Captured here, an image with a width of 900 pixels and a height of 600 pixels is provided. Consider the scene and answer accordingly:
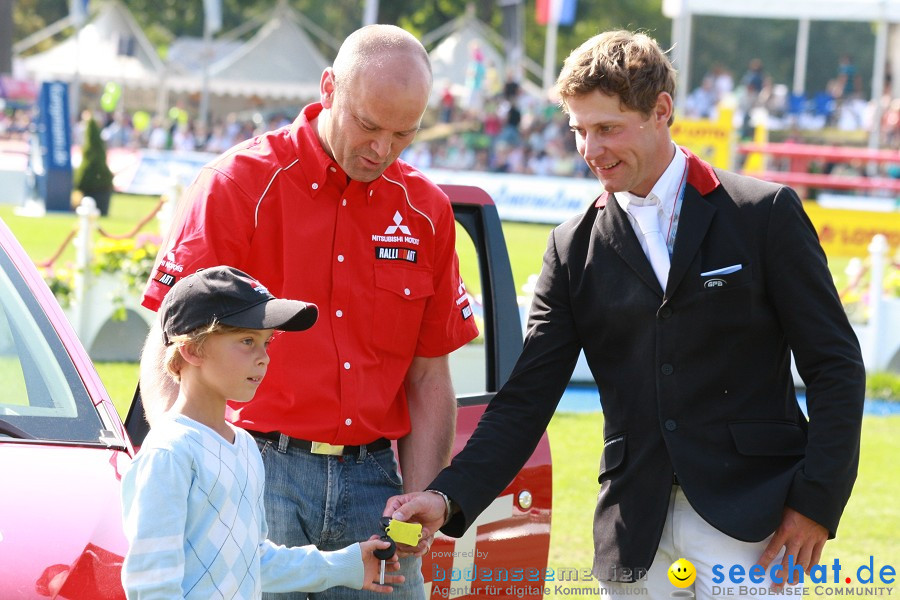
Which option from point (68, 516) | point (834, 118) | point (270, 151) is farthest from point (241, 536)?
point (834, 118)

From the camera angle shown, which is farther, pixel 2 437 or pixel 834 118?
pixel 834 118

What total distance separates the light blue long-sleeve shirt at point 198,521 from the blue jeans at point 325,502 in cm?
31

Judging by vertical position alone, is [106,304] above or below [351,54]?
below

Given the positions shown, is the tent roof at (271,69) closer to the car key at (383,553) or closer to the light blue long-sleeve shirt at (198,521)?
the car key at (383,553)

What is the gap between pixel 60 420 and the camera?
9.67 feet

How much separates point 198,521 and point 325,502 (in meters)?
0.66

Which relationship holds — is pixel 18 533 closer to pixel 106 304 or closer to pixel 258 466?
pixel 258 466

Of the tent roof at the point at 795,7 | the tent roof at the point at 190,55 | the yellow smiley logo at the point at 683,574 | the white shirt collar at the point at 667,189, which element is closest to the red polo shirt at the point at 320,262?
the white shirt collar at the point at 667,189

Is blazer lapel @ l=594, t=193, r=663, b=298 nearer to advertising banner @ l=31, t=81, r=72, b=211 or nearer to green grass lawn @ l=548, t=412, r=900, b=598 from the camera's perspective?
green grass lawn @ l=548, t=412, r=900, b=598

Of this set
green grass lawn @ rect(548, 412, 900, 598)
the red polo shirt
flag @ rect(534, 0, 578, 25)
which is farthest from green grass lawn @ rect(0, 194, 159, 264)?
flag @ rect(534, 0, 578, 25)

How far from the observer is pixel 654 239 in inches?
118

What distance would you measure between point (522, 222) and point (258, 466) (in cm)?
2184

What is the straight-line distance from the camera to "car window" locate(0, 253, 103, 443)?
291 cm

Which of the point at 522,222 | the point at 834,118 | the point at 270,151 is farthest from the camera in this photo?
the point at 834,118
